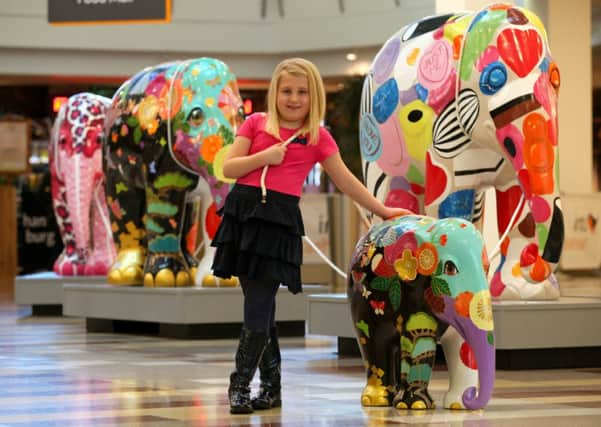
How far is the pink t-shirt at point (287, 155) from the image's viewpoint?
18.6ft

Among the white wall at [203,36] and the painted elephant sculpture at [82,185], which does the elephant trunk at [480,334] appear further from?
the white wall at [203,36]

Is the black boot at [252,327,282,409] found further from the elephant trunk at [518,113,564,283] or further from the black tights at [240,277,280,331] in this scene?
the elephant trunk at [518,113,564,283]

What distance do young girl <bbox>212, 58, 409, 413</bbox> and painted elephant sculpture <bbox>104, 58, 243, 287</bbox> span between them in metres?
4.08

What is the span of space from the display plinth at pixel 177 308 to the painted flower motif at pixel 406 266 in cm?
410

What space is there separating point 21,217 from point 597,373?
18.8 metres

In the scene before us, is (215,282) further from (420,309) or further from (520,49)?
(420,309)

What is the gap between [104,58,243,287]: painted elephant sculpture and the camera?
9.99 m

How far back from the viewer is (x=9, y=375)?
7.49m

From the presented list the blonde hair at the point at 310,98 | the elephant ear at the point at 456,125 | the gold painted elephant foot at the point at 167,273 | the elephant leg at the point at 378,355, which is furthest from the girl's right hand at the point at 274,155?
the gold painted elephant foot at the point at 167,273

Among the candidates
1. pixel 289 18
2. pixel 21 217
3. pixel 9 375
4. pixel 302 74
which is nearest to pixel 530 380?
pixel 302 74

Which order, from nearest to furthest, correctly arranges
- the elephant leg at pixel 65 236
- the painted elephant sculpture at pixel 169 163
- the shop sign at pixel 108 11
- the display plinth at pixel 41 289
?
the painted elephant sculpture at pixel 169 163, the display plinth at pixel 41 289, the elephant leg at pixel 65 236, the shop sign at pixel 108 11

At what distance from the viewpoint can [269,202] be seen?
5629 mm

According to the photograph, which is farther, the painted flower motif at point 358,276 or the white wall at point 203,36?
the white wall at point 203,36

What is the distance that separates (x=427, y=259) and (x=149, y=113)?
495cm
